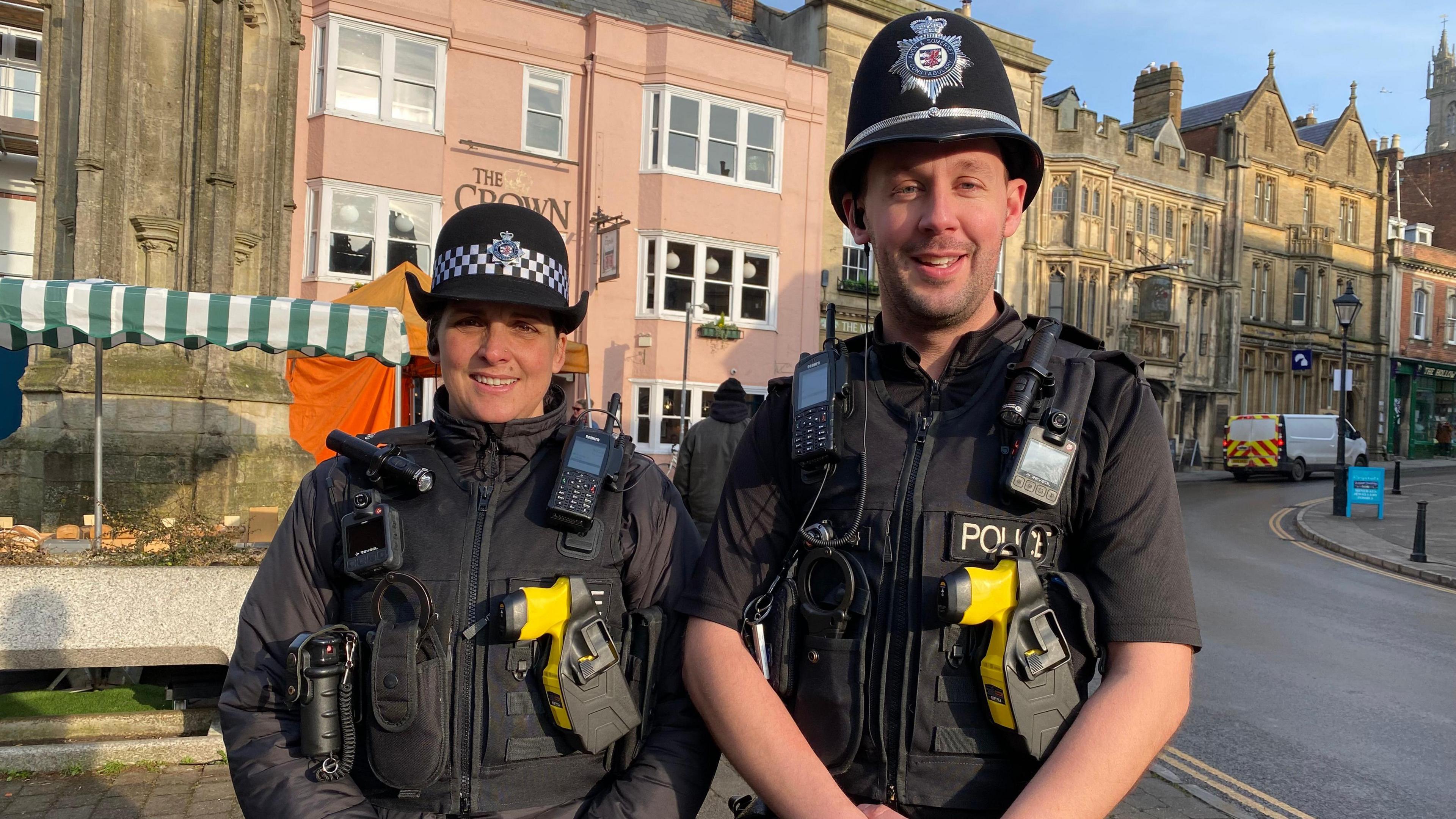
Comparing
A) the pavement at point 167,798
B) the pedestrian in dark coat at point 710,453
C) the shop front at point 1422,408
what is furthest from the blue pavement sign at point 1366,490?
the shop front at point 1422,408

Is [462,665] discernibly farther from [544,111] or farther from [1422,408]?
[1422,408]

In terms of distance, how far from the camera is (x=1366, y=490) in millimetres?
20766

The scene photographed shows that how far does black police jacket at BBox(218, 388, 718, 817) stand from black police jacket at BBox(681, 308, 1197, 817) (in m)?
0.41

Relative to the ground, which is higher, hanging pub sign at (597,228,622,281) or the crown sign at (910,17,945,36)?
hanging pub sign at (597,228,622,281)

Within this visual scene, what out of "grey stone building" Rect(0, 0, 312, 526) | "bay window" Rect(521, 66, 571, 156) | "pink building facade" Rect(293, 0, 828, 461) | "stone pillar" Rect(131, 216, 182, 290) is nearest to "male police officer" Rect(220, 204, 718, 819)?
"grey stone building" Rect(0, 0, 312, 526)

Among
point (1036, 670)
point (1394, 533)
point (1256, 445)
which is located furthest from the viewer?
point (1256, 445)

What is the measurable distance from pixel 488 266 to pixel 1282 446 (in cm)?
3275

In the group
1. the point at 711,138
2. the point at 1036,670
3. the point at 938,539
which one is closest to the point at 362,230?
the point at 711,138

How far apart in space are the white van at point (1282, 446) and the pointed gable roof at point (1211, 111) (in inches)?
559

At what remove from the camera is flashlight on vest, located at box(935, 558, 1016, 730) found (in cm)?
174

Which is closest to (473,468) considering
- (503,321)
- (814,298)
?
(503,321)

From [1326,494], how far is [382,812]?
29.3 m

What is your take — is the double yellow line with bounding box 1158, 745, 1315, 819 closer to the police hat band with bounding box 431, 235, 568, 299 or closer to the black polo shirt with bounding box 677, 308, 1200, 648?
the black polo shirt with bounding box 677, 308, 1200, 648

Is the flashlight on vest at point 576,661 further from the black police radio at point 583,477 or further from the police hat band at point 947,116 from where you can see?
the police hat band at point 947,116
